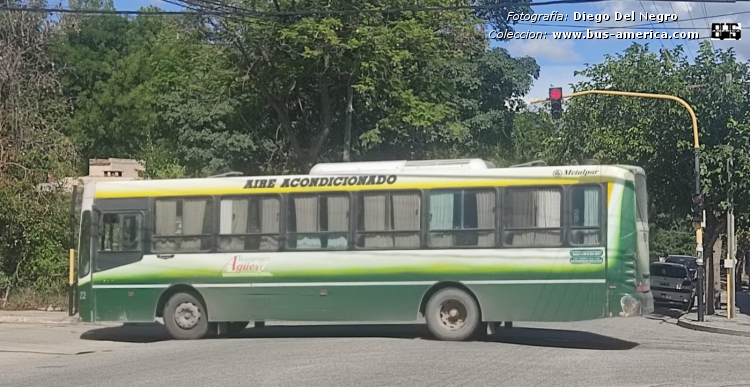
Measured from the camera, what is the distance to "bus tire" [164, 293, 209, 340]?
65.1 ft

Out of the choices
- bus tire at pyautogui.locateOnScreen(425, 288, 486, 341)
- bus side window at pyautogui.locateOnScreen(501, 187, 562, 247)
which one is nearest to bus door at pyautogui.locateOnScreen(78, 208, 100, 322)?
bus tire at pyautogui.locateOnScreen(425, 288, 486, 341)

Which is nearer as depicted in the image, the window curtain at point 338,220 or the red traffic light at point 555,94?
the window curtain at point 338,220

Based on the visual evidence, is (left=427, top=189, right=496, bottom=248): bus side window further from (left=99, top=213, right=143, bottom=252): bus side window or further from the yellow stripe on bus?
(left=99, top=213, right=143, bottom=252): bus side window

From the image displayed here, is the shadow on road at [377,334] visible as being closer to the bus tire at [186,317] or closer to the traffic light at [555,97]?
the bus tire at [186,317]

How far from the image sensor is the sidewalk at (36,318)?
2441cm

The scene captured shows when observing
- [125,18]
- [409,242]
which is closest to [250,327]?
[409,242]

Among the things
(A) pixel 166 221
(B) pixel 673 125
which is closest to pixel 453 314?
(A) pixel 166 221

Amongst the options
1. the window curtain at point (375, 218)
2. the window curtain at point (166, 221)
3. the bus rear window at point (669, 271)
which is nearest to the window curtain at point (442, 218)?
the window curtain at point (375, 218)

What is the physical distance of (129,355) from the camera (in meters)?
16.8

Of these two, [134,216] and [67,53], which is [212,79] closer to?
[134,216]

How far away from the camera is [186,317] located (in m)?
19.9

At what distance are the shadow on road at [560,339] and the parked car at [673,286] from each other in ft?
49.6

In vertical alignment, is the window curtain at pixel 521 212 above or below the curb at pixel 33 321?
above

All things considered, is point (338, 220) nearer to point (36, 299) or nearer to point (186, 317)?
point (186, 317)
